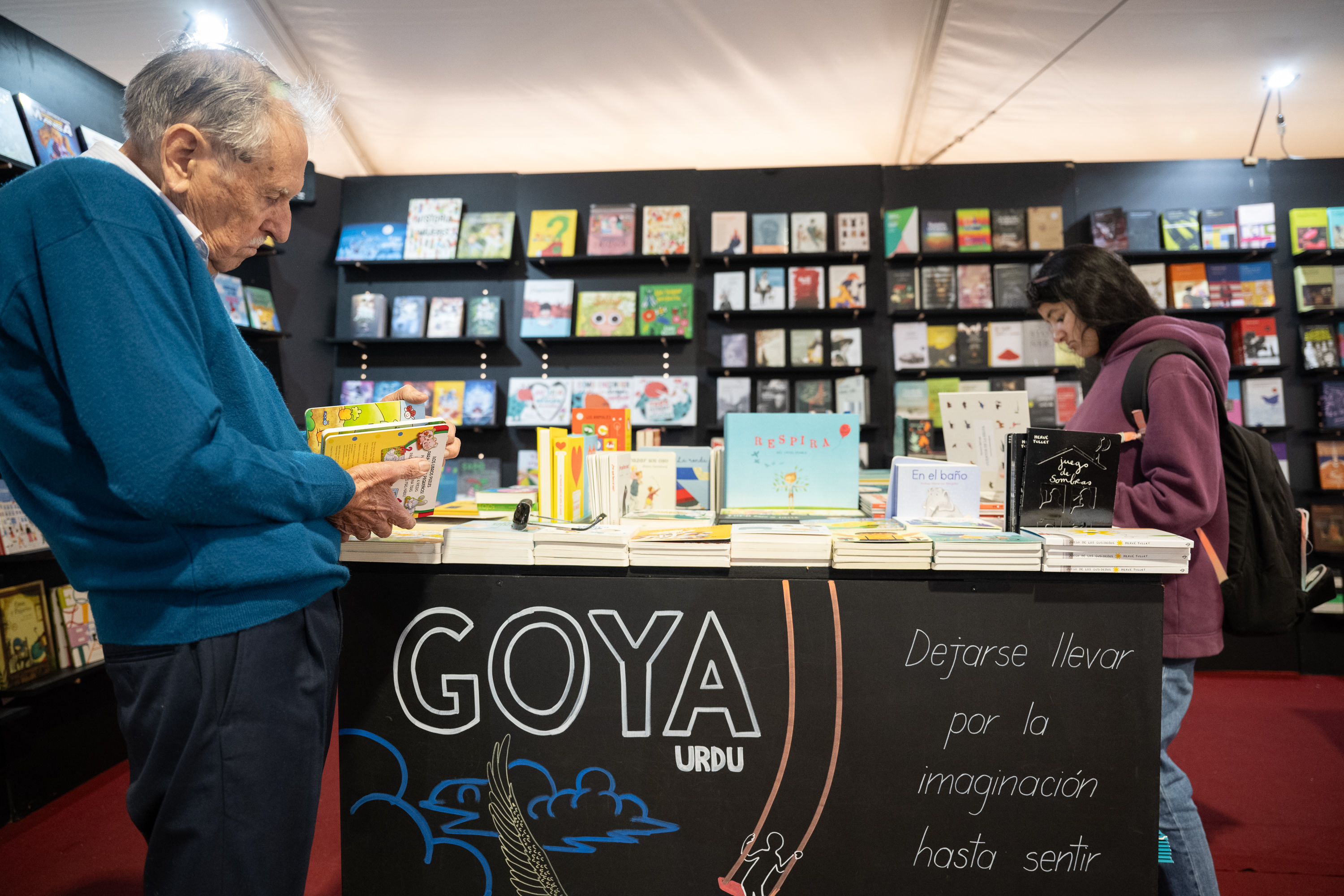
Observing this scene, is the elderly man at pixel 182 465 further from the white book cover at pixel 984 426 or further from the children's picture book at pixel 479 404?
the children's picture book at pixel 479 404

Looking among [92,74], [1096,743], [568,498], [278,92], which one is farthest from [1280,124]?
[92,74]

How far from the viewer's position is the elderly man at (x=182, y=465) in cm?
86

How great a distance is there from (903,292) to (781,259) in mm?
773

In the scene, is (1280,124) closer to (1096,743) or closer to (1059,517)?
(1059,517)

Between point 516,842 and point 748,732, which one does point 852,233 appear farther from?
point 516,842

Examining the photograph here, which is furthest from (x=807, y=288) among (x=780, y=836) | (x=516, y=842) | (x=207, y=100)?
(x=207, y=100)

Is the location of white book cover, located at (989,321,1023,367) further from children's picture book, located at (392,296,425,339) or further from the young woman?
children's picture book, located at (392,296,425,339)

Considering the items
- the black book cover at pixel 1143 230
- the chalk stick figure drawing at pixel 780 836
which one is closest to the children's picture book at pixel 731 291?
the black book cover at pixel 1143 230

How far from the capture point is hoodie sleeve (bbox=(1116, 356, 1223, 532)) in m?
1.56

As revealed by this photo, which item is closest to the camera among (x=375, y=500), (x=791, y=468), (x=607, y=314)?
(x=375, y=500)

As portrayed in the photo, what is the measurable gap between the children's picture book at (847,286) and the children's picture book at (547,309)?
165 cm

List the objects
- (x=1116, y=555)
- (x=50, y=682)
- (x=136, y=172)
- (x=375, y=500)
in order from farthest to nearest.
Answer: (x=50, y=682)
(x=1116, y=555)
(x=375, y=500)
(x=136, y=172)

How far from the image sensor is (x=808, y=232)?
14.7 feet

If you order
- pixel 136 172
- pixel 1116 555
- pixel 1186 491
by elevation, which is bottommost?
pixel 1116 555
